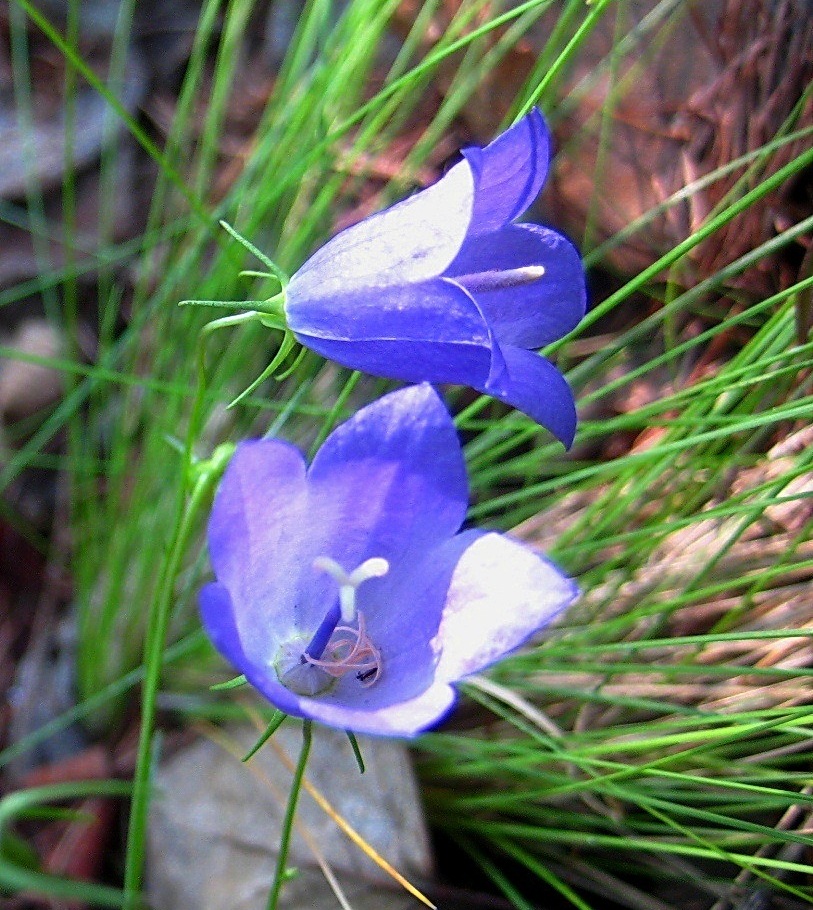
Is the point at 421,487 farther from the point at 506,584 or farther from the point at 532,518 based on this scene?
the point at 532,518

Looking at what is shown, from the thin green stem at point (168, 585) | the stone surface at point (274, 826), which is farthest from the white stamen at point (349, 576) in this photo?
the stone surface at point (274, 826)

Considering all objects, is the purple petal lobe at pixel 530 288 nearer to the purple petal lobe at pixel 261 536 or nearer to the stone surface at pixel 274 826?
the purple petal lobe at pixel 261 536

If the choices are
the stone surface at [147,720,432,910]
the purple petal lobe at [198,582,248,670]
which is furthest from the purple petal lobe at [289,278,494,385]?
the stone surface at [147,720,432,910]

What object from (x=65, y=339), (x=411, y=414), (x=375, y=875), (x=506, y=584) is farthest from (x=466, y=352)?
(x=65, y=339)

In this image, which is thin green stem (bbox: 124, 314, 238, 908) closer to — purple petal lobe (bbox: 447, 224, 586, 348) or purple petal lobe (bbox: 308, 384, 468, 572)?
purple petal lobe (bbox: 308, 384, 468, 572)

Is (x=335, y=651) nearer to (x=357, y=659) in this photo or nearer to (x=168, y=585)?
(x=357, y=659)

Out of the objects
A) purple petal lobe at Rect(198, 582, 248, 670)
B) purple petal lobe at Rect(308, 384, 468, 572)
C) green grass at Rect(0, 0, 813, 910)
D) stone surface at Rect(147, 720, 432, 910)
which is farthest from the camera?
stone surface at Rect(147, 720, 432, 910)

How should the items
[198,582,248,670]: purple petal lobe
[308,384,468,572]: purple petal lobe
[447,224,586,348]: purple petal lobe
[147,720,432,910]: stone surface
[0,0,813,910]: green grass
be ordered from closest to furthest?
1. [198,582,248,670]: purple petal lobe
2. [308,384,468,572]: purple petal lobe
3. [447,224,586,348]: purple petal lobe
4. [0,0,813,910]: green grass
5. [147,720,432,910]: stone surface
